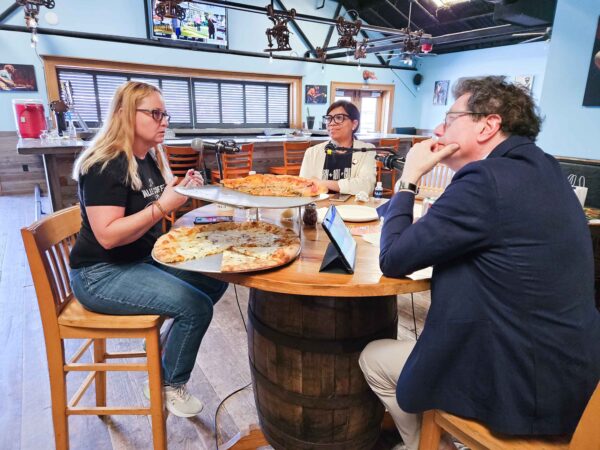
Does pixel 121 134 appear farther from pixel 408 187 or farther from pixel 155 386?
pixel 408 187

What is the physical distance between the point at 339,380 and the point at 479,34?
24.1ft

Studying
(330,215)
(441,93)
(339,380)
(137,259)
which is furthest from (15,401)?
(441,93)

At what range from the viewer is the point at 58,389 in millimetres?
1404

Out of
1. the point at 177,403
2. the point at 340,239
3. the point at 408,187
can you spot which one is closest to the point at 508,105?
the point at 408,187

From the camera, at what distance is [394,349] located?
4.22 ft

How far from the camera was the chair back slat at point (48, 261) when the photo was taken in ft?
4.21

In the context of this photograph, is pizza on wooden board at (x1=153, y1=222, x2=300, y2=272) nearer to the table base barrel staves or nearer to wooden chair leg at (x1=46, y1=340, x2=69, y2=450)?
the table base barrel staves

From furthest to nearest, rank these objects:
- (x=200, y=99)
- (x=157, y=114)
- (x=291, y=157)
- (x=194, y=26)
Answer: (x=200, y=99), (x=194, y=26), (x=291, y=157), (x=157, y=114)

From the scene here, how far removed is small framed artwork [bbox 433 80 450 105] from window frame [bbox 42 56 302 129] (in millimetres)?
3893

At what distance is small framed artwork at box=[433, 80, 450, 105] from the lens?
980cm

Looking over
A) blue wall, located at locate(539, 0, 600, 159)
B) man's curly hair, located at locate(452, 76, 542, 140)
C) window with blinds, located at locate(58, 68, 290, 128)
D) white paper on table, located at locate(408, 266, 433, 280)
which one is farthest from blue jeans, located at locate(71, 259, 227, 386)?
window with blinds, located at locate(58, 68, 290, 128)

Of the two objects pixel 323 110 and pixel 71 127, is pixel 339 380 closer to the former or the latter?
pixel 71 127

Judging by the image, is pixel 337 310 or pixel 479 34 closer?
pixel 337 310

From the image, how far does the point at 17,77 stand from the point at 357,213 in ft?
23.4
